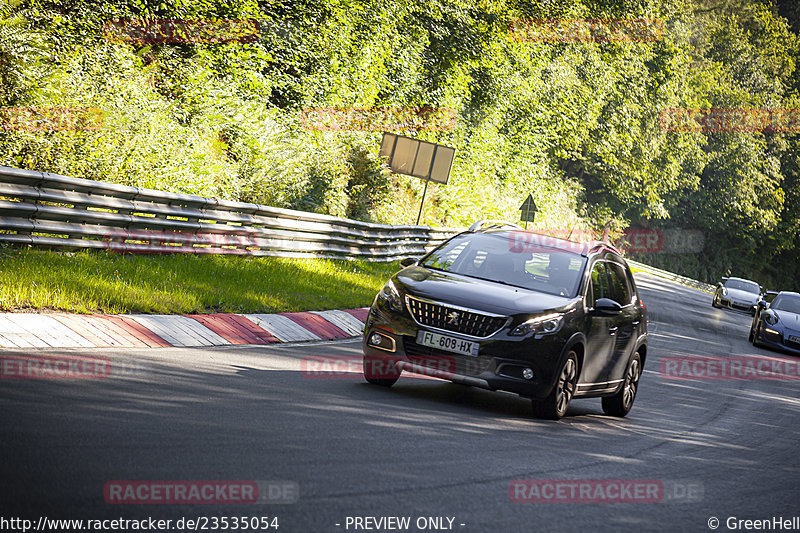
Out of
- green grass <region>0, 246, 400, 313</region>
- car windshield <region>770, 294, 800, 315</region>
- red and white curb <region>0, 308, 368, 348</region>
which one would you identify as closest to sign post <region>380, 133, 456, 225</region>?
green grass <region>0, 246, 400, 313</region>

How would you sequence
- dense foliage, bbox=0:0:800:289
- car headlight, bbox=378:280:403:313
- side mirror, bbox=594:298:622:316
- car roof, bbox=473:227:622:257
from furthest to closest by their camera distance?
dense foliage, bbox=0:0:800:289 < car roof, bbox=473:227:622:257 < side mirror, bbox=594:298:622:316 < car headlight, bbox=378:280:403:313

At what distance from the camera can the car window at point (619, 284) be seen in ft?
33.1

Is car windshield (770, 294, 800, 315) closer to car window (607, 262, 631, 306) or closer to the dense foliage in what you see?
the dense foliage

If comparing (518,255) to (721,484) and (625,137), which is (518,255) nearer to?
(721,484)

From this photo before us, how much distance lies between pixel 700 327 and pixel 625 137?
33.9 meters

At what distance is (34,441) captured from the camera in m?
5.07

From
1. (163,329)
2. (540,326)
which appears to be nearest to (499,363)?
(540,326)

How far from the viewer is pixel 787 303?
78.3 feet

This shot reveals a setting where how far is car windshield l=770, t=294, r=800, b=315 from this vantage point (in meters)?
23.6

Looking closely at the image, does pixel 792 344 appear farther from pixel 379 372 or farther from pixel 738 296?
pixel 738 296

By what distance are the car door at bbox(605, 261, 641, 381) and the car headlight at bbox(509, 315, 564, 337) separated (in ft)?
4.57

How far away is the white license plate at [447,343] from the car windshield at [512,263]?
1.18 metres

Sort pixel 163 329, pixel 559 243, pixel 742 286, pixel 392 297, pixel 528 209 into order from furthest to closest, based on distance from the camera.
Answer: pixel 742 286
pixel 528 209
pixel 559 243
pixel 163 329
pixel 392 297

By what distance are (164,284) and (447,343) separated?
468 cm
